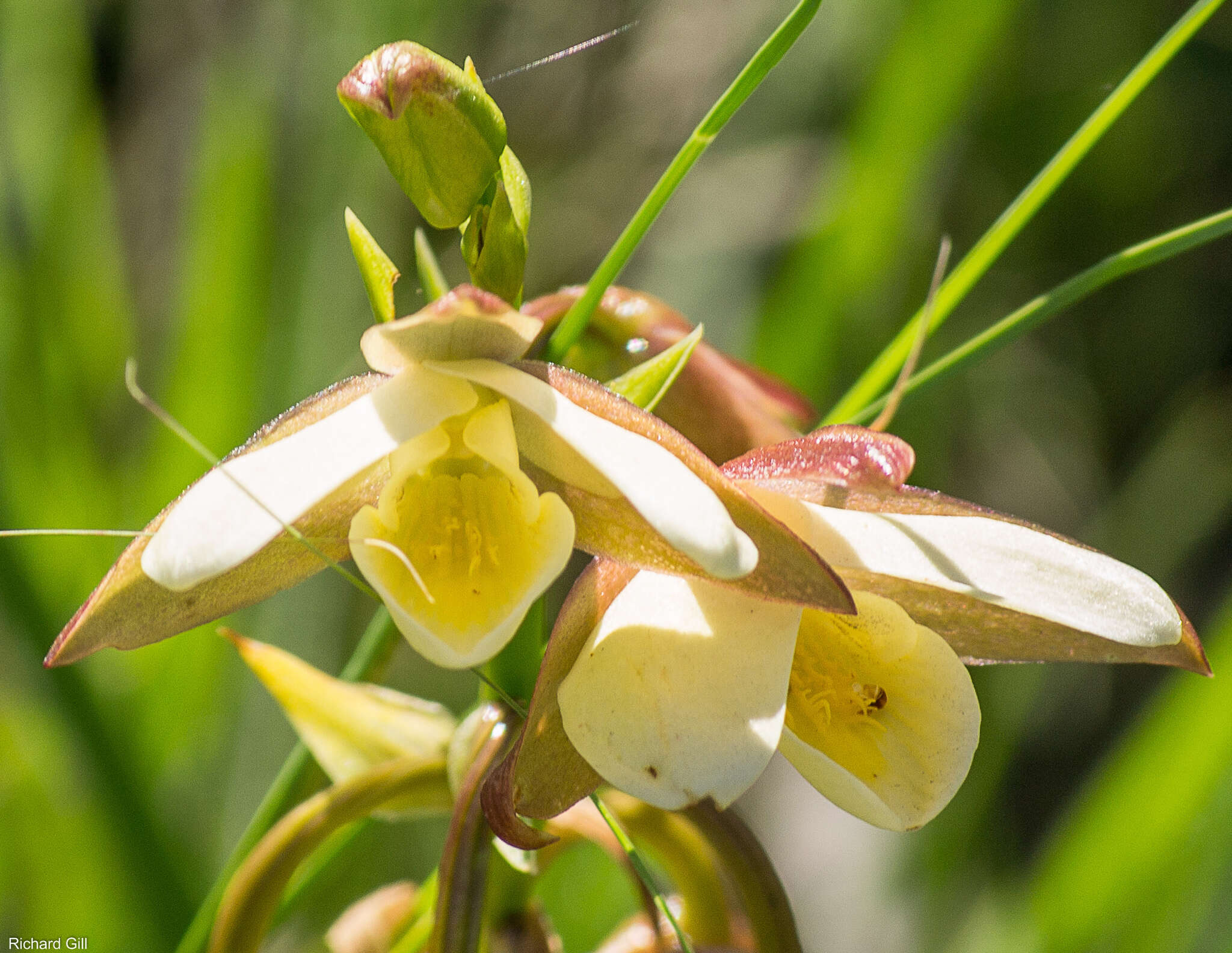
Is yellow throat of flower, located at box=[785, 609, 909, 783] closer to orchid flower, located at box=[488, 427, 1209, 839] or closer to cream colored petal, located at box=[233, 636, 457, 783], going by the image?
orchid flower, located at box=[488, 427, 1209, 839]

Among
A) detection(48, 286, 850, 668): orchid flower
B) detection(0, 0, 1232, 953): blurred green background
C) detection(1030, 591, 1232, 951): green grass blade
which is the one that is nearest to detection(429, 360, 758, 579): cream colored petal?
detection(48, 286, 850, 668): orchid flower

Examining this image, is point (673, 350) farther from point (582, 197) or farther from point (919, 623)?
point (582, 197)

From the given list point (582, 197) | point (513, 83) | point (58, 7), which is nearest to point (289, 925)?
point (58, 7)

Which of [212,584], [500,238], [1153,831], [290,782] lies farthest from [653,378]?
[1153,831]

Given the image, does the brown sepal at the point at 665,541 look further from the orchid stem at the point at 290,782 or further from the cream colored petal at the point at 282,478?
the orchid stem at the point at 290,782

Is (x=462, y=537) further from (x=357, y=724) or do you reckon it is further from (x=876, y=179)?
(x=876, y=179)

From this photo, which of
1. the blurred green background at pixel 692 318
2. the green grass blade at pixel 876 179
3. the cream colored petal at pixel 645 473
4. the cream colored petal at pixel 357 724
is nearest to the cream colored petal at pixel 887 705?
the cream colored petal at pixel 645 473
